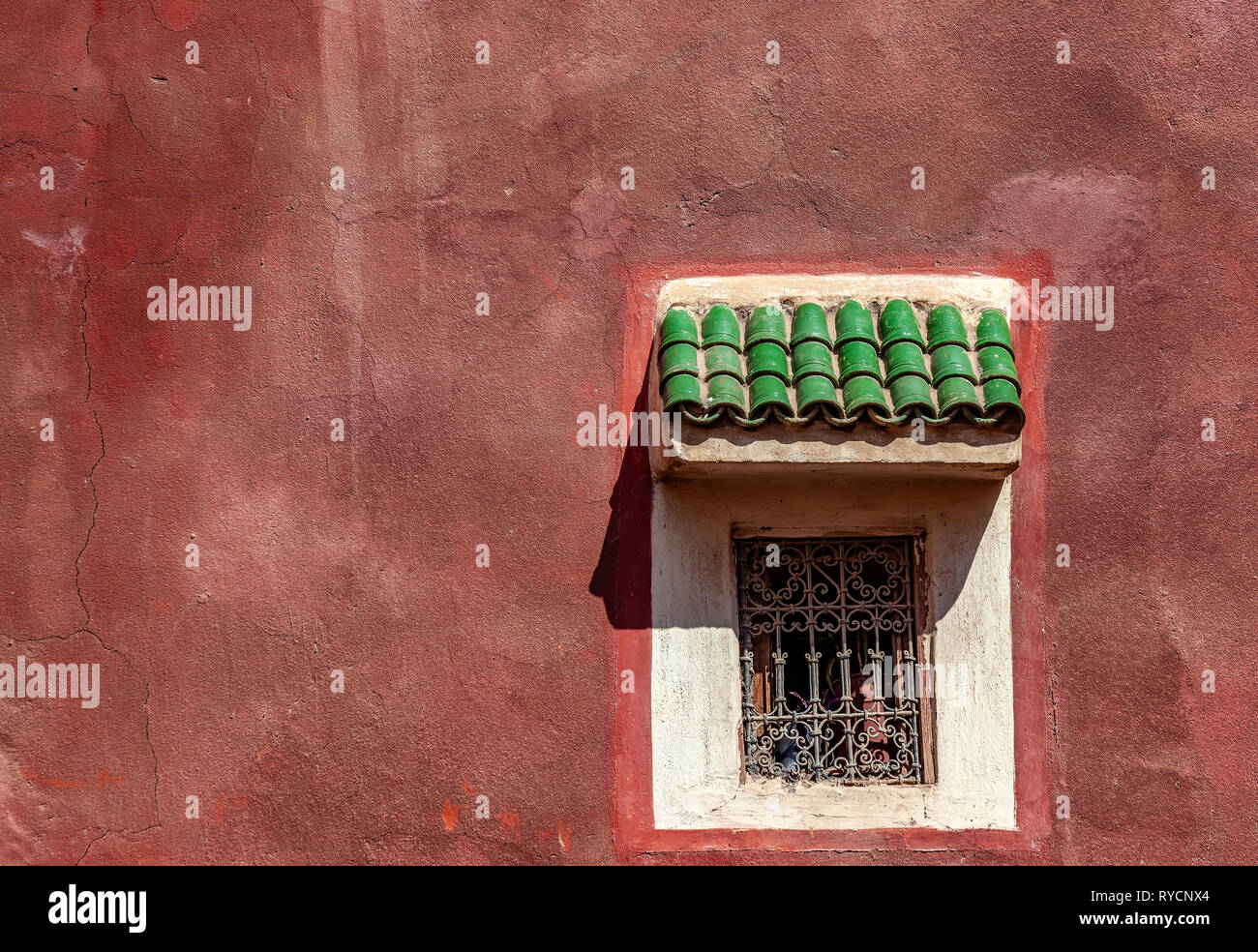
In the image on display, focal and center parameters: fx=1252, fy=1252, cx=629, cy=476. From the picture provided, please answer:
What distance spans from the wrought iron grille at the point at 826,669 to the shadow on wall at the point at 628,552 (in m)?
0.38

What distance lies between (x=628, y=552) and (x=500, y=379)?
0.81 m

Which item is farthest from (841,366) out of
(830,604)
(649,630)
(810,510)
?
(649,630)

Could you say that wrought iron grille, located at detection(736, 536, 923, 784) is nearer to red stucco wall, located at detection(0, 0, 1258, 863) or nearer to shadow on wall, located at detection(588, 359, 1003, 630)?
shadow on wall, located at detection(588, 359, 1003, 630)

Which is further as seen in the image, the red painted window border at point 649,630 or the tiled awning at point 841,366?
the red painted window border at point 649,630

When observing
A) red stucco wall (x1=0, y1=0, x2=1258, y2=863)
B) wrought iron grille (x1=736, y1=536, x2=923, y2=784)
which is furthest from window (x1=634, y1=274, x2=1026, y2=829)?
red stucco wall (x1=0, y1=0, x2=1258, y2=863)

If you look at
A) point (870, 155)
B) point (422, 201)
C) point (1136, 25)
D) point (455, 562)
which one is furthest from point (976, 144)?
point (455, 562)

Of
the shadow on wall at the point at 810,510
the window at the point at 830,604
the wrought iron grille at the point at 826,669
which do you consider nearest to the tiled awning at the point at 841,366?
the window at the point at 830,604

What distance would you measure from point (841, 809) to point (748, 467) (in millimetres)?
1308

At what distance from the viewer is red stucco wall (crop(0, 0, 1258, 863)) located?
4.59 m

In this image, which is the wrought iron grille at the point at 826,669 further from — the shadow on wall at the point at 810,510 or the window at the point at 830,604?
the shadow on wall at the point at 810,510

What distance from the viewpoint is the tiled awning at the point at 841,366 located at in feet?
14.3
